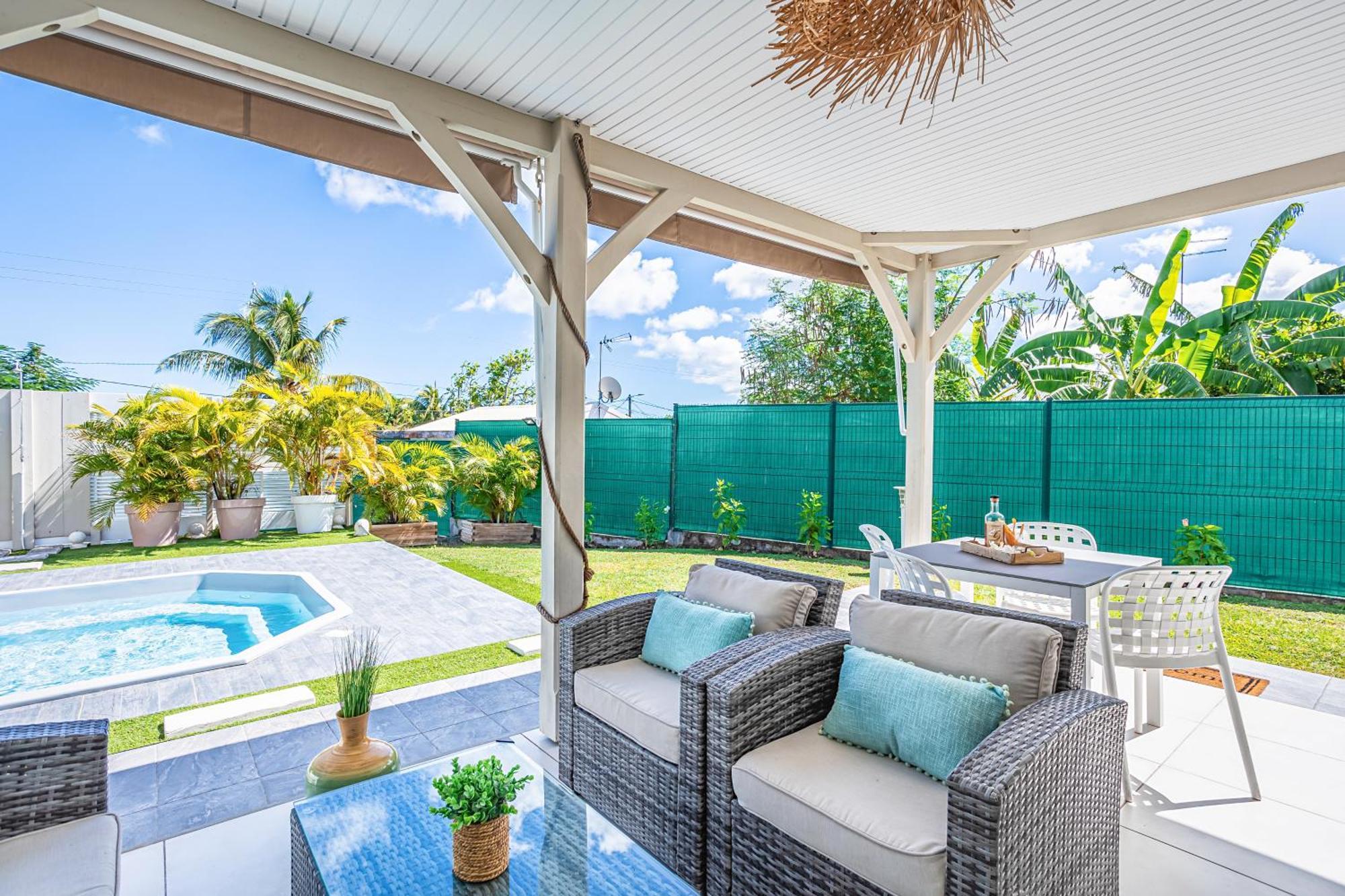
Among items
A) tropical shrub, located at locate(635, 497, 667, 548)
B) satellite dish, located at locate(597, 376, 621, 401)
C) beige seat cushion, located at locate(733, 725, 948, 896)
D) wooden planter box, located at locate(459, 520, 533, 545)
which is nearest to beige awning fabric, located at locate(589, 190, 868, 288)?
beige seat cushion, located at locate(733, 725, 948, 896)

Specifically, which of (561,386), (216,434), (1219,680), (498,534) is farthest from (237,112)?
(498,534)

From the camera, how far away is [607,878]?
159 cm

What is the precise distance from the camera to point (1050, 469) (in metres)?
6.81

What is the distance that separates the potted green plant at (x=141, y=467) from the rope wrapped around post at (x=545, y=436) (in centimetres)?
735

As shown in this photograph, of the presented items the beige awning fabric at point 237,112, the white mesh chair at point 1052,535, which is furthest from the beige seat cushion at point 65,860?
the white mesh chair at point 1052,535

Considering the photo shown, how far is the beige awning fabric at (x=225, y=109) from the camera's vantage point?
2521mm

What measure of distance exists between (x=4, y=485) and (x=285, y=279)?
72.7 feet

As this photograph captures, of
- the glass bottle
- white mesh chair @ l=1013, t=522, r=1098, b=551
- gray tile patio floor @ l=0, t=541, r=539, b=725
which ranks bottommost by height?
gray tile patio floor @ l=0, t=541, r=539, b=725

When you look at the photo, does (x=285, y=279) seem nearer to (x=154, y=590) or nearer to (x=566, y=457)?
(x=154, y=590)

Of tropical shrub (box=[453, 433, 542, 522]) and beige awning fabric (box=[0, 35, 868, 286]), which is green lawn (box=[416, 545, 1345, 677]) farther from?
beige awning fabric (box=[0, 35, 868, 286])

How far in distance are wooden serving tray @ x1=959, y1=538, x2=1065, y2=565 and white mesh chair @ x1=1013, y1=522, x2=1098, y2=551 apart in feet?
2.77

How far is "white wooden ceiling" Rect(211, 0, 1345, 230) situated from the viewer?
2416 mm

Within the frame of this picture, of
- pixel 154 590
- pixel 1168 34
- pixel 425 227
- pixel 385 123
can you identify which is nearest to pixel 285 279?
pixel 425 227

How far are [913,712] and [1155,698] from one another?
219cm
